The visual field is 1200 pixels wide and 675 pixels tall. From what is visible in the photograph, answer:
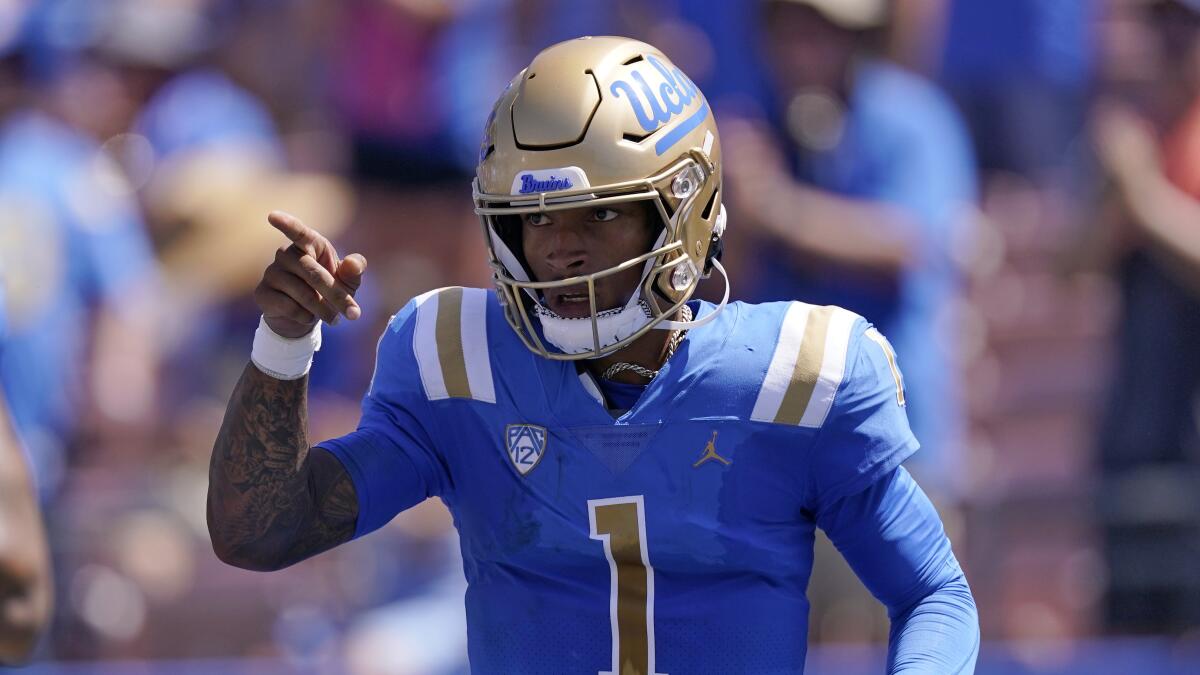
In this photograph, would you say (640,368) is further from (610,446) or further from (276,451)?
(276,451)

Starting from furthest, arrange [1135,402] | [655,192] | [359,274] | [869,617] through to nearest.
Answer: [1135,402] → [869,617] → [655,192] → [359,274]

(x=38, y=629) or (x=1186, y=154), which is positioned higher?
(x=1186, y=154)

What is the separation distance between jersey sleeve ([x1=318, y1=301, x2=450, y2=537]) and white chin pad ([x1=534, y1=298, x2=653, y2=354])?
25cm

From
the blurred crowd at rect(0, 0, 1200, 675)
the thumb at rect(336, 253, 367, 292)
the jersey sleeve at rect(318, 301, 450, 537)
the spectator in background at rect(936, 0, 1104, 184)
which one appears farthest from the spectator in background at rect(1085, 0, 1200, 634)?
the thumb at rect(336, 253, 367, 292)

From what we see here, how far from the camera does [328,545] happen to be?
9.00 ft

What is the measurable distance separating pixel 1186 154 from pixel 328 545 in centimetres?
385

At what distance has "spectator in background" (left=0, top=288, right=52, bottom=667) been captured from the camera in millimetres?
3137

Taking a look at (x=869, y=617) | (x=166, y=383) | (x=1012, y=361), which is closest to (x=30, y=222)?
(x=166, y=383)

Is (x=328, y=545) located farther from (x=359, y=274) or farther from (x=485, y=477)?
(x=359, y=274)

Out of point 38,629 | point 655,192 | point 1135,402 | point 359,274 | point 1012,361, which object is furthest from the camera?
point 1012,361

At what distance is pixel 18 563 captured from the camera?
3160 millimetres

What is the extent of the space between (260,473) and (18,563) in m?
0.78

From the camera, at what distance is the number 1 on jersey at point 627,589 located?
8.78ft

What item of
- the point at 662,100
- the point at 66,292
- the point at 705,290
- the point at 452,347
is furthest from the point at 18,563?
the point at 66,292
